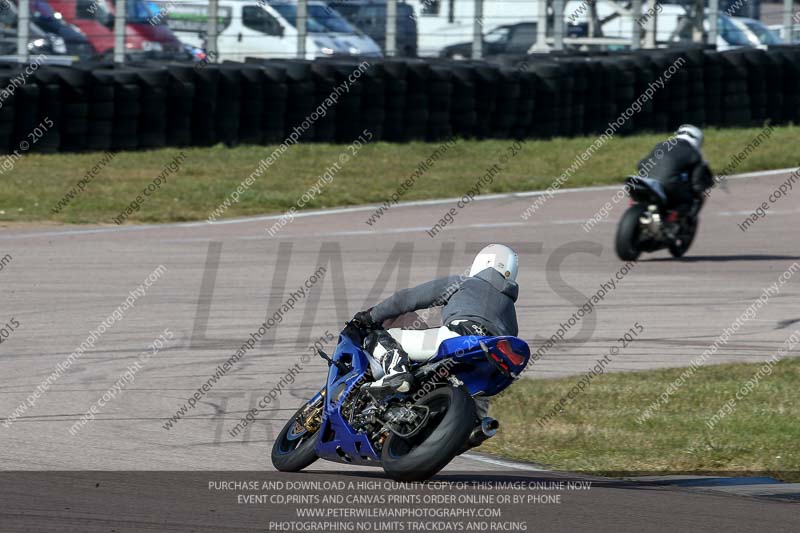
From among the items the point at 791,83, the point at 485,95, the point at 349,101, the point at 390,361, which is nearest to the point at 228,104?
the point at 349,101

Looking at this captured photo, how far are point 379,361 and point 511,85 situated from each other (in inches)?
595

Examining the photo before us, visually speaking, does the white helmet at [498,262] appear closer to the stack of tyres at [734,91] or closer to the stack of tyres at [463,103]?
the stack of tyres at [463,103]

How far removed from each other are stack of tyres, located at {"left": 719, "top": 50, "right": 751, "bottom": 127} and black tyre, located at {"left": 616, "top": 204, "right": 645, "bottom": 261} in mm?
8456

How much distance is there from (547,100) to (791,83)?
4582 millimetres

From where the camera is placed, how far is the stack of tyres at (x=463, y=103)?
20828 millimetres

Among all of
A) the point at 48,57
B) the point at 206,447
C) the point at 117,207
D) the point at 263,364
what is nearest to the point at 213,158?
the point at 117,207

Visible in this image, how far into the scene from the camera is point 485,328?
253 inches

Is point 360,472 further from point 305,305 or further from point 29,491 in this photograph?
point 305,305

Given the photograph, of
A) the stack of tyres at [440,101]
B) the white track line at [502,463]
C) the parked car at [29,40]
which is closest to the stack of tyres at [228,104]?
the stack of tyres at [440,101]

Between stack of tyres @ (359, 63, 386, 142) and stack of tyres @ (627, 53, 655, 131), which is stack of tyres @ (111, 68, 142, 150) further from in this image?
stack of tyres @ (627, 53, 655, 131)

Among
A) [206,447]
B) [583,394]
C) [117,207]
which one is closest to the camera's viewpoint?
[206,447]

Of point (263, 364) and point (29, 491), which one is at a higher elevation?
point (29, 491)

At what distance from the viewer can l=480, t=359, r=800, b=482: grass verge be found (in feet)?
25.2

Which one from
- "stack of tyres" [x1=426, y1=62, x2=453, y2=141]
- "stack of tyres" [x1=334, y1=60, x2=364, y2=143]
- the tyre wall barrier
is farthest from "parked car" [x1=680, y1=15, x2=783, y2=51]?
"stack of tyres" [x1=334, y1=60, x2=364, y2=143]
